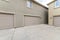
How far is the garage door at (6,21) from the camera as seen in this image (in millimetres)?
3418

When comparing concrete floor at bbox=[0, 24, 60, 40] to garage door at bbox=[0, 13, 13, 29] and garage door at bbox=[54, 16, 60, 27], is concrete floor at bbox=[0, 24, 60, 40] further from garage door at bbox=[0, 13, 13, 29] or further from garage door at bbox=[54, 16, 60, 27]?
garage door at bbox=[54, 16, 60, 27]

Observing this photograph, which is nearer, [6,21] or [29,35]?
[29,35]

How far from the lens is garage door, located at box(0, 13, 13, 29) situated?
3418 millimetres

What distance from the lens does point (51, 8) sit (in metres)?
6.01

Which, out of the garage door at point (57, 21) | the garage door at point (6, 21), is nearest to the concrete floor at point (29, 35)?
the garage door at point (6, 21)

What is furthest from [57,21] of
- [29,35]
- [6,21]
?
[29,35]

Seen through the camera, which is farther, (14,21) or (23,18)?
(23,18)

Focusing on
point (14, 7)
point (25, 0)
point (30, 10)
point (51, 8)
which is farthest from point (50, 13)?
point (14, 7)

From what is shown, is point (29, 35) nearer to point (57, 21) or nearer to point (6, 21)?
point (6, 21)

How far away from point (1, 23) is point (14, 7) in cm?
118

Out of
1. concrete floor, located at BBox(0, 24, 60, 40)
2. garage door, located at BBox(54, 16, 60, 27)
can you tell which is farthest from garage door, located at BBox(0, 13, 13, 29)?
garage door, located at BBox(54, 16, 60, 27)

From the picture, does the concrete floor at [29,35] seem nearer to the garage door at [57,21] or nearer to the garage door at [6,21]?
the garage door at [6,21]

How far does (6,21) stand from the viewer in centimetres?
363

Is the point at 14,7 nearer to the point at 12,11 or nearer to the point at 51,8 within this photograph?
the point at 12,11
